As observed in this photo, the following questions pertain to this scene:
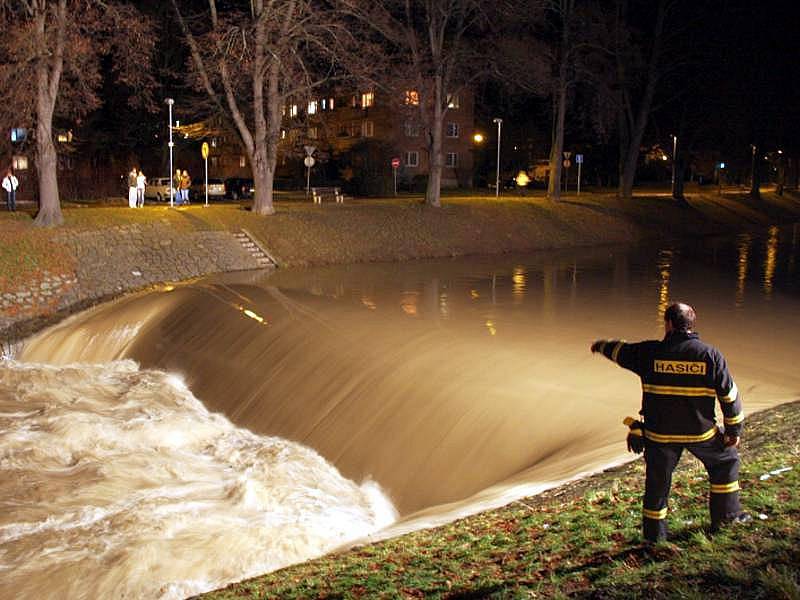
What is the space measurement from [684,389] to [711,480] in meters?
0.74

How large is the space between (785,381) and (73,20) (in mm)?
23315

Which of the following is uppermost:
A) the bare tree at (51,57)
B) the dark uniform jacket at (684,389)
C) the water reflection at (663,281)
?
the bare tree at (51,57)

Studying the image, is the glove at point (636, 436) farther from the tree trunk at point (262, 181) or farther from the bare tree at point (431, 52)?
the bare tree at point (431, 52)

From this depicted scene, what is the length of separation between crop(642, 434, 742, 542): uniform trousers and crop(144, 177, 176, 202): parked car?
43.6 metres

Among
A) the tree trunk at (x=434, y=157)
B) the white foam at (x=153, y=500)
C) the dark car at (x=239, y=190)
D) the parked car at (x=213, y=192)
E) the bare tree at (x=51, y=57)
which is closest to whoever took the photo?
the white foam at (x=153, y=500)

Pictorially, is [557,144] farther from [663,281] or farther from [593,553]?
[593,553]

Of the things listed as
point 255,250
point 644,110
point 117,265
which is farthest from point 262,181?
point 644,110

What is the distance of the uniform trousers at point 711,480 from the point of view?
636cm

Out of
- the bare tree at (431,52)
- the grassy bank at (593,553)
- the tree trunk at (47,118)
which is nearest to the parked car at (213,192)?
the bare tree at (431,52)

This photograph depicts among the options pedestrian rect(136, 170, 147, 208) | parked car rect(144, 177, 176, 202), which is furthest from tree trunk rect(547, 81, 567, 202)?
parked car rect(144, 177, 176, 202)

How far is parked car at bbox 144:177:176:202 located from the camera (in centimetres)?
4758

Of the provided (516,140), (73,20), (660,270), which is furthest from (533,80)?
(516,140)

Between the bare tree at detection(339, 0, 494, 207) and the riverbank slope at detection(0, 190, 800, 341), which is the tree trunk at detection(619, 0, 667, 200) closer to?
the riverbank slope at detection(0, 190, 800, 341)

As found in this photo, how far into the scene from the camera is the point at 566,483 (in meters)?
9.34
